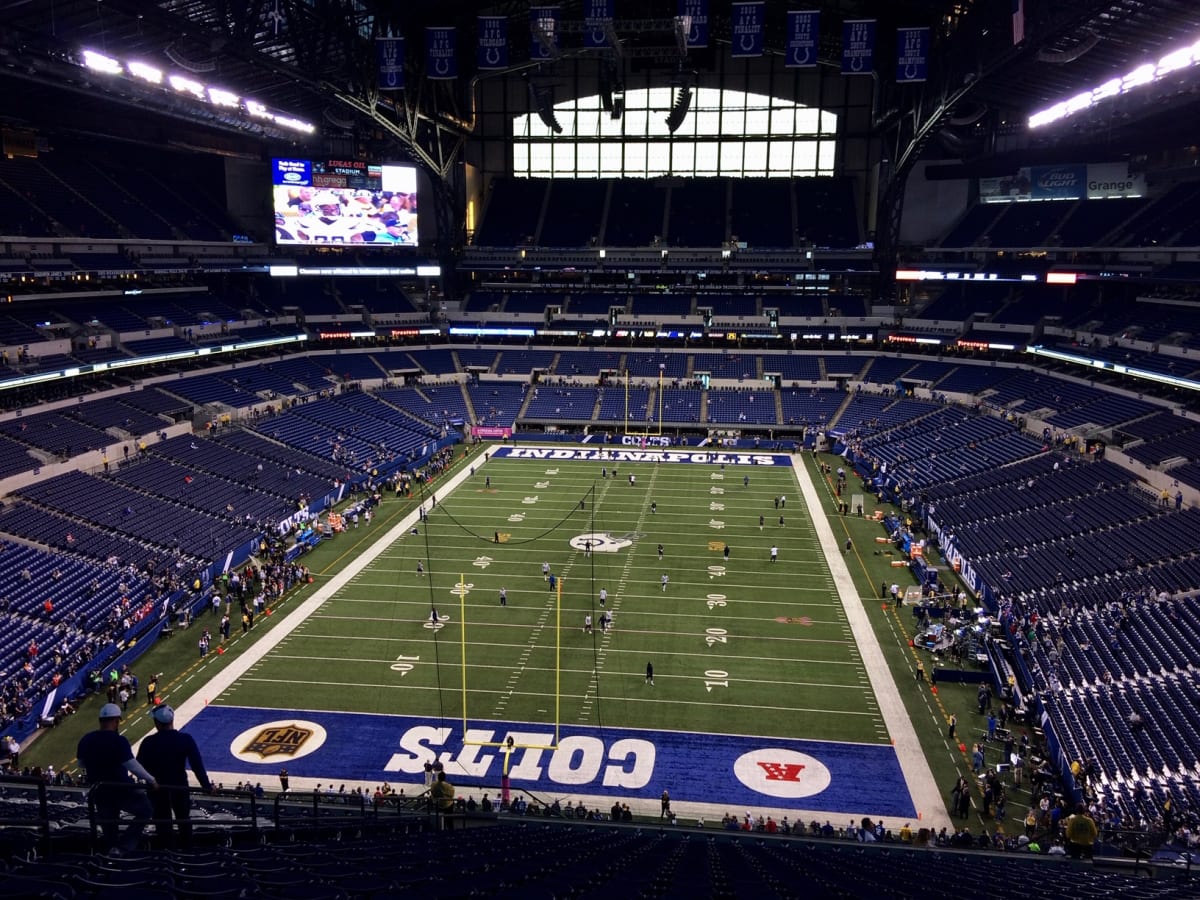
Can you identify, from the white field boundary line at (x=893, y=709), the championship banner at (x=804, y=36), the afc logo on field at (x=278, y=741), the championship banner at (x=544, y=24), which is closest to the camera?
the white field boundary line at (x=893, y=709)

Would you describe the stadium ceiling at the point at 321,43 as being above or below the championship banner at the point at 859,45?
below

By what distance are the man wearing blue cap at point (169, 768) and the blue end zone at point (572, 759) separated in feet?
43.7

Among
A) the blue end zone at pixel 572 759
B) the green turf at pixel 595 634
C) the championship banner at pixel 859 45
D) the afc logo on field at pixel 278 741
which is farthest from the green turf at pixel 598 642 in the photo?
the championship banner at pixel 859 45

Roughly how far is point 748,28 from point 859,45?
242 inches

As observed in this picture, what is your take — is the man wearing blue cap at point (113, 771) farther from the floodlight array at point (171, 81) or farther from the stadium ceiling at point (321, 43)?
the floodlight array at point (171, 81)

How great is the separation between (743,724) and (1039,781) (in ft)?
23.8

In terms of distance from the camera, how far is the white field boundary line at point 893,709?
19875 mm

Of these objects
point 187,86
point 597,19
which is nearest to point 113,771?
point 187,86

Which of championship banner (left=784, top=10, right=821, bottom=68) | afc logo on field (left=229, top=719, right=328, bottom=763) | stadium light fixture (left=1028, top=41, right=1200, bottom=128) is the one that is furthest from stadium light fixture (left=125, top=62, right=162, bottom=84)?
stadium light fixture (left=1028, top=41, right=1200, bottom=128)

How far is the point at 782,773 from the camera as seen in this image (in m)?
21.3

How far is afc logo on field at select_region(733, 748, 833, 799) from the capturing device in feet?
67.6

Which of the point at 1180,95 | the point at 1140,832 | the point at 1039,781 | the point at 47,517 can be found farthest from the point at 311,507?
the point at 1180,95

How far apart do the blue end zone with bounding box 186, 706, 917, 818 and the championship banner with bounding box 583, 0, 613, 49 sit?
38467mm

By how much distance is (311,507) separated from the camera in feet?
136
